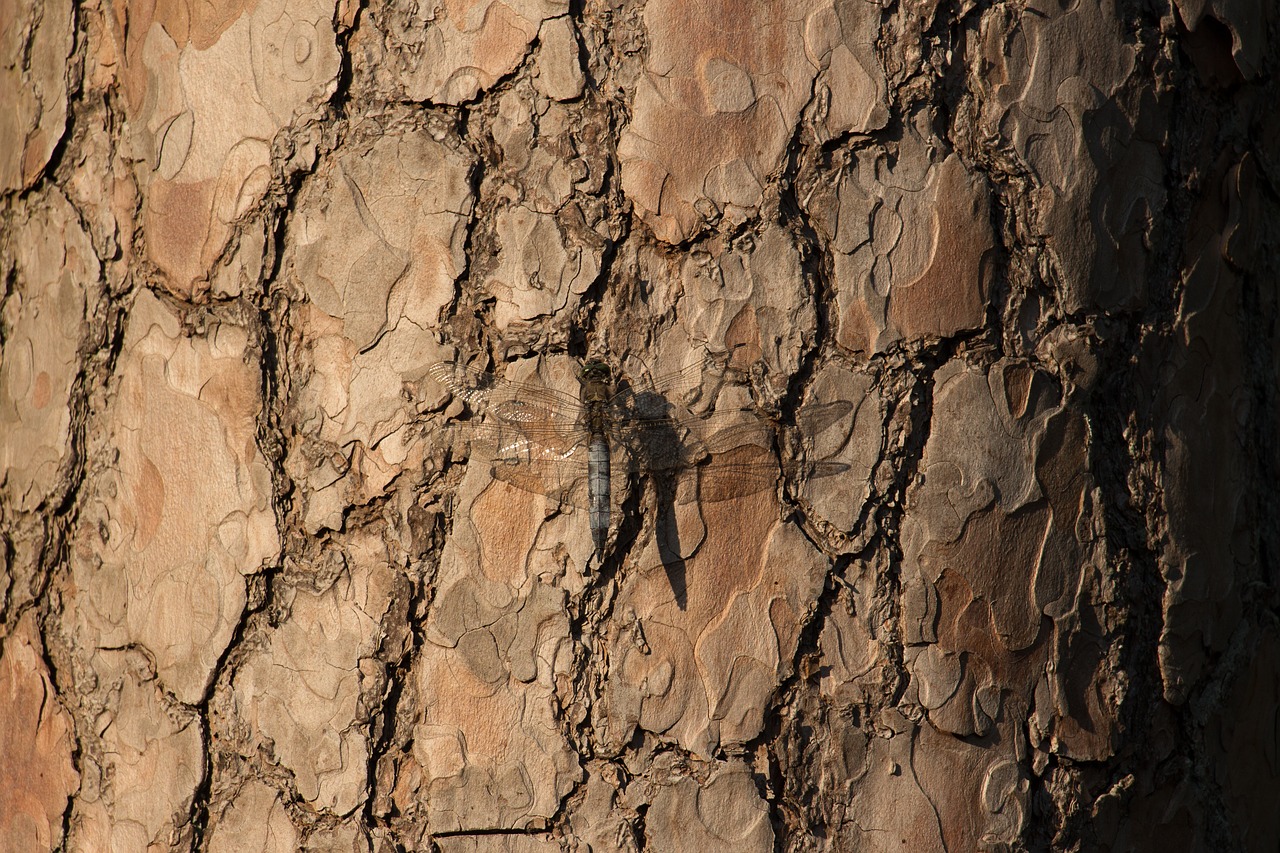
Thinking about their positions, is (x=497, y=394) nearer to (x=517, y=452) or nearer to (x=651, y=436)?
(x=517, y=452)

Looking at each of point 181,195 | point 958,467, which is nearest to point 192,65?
point 181,195

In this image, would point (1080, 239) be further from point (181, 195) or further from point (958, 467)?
point (181, 195)

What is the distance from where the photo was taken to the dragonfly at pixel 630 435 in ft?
4.11

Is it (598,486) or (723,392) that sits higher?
(723,392)

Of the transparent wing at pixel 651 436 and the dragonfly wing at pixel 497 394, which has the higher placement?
the dragonfly wing at pixel 497 394

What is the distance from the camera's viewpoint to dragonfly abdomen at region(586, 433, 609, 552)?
49.7 inches

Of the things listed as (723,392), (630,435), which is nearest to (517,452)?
(630,435)

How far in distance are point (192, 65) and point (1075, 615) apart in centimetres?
151

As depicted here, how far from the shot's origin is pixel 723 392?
1258 mm

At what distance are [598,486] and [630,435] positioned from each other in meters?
0.09

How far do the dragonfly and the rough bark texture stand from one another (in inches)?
1.2

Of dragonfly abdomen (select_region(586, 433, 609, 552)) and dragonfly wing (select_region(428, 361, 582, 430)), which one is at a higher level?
dragonfly wing (select_region(428, 361, 582, 430))

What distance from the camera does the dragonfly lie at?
→ 1254 millimetres

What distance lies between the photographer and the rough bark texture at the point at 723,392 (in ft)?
4.14
